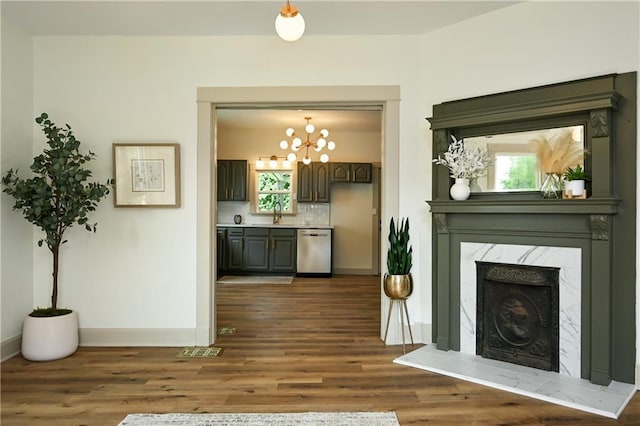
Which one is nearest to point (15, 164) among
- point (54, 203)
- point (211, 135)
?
point (54, 203)

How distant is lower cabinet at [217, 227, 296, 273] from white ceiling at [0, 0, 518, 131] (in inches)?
170

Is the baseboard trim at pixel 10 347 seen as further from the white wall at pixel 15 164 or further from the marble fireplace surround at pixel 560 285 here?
the marble fireplace surround at pixel 560 285

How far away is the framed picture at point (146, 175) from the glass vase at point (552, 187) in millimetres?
2986

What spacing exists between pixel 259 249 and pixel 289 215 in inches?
39.3

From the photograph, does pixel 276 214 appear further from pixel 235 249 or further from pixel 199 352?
pixel 199 352

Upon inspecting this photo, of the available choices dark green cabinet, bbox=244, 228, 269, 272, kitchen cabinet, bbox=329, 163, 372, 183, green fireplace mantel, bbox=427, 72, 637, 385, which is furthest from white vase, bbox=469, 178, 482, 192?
dark green cabinet, bbox=244, 228, 269, 272

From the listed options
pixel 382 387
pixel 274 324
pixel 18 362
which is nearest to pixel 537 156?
pixel 382 387

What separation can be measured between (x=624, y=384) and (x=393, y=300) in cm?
166

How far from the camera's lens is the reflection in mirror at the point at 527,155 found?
2852mm

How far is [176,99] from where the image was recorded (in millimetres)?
3551

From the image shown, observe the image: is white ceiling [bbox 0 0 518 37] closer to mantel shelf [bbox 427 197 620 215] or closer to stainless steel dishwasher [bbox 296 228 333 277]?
mantel shelf [bbox 427 197 620 215]

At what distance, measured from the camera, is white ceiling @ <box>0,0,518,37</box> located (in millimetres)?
3027

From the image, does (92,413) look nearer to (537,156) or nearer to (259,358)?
(259,358)

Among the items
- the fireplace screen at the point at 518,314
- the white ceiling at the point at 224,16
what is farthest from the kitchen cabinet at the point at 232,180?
the fireplace screen at the point at 518,314
